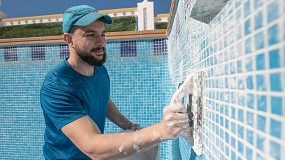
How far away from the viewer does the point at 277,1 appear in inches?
18.1

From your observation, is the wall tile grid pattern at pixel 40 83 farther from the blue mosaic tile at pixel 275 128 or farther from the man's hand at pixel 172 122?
the blue mosaic tile at pixel 275 128

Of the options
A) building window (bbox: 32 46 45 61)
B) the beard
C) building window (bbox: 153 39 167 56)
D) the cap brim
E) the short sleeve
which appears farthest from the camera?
building window (bbox: 32 46 45 61)

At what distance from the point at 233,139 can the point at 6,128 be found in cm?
517

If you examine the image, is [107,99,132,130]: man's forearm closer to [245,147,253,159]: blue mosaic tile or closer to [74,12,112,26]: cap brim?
[74,12,112,26]: cap brim

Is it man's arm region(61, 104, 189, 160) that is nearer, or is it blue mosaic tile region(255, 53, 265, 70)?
blue mosaic tile region(255, 53, 265, 70)

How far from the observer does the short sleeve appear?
158 cm

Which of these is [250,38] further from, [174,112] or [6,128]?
[6,128]

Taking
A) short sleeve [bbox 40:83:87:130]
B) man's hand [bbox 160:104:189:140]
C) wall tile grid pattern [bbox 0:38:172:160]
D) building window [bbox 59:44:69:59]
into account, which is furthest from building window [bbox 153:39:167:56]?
man's hand [bbox 160:104:189:140]

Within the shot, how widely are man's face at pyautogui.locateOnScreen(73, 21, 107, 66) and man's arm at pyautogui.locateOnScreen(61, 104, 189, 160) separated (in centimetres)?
55

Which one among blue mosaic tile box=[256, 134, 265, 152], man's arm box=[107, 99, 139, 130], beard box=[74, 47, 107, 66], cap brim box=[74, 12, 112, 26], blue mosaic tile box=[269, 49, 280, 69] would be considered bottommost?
man's arm box=[107, 99, 139, 130]

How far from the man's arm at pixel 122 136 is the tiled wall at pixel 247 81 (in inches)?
5.6

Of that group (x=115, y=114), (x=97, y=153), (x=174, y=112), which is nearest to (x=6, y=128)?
(x=115, y=114)

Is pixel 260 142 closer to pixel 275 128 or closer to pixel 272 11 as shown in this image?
pixel 275 128

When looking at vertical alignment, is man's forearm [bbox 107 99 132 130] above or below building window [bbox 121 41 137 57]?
below
